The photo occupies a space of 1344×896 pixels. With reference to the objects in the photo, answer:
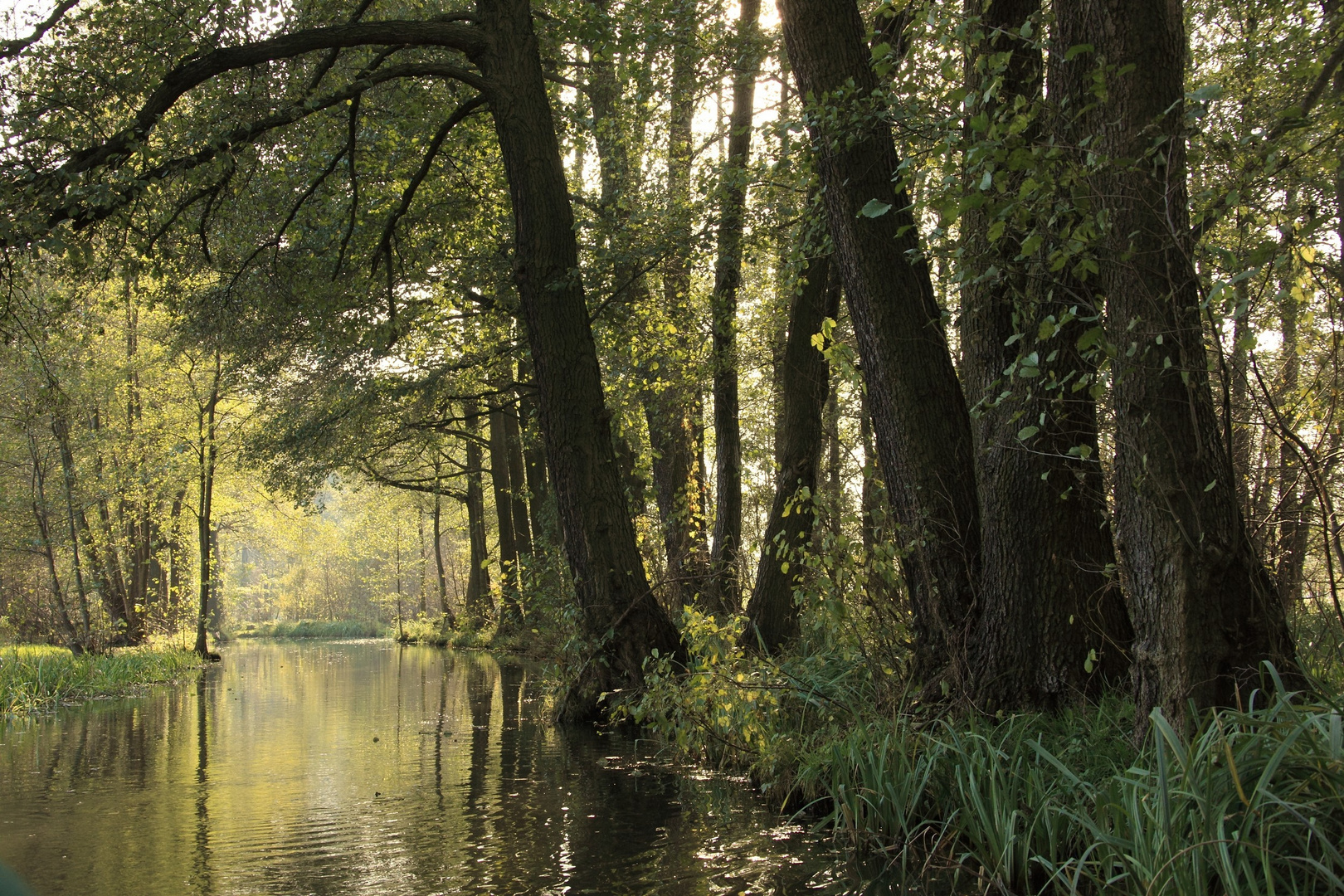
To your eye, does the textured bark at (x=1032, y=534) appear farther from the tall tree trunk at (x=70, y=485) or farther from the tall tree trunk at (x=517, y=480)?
the tall tree trunk at (x=70, y=485)

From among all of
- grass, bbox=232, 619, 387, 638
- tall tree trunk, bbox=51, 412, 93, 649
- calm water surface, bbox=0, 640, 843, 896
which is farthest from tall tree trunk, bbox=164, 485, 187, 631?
grass, bbox=232, 619, 387, 638

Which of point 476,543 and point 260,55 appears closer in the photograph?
point 260,55

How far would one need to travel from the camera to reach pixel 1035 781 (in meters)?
4.23

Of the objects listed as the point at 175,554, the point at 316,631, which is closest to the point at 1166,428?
the point at 175,554

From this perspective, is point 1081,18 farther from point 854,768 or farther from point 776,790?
point 776,790

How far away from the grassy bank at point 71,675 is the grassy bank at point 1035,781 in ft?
34.4

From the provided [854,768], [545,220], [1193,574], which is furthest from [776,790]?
[545,220]

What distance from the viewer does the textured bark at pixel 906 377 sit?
5.79m

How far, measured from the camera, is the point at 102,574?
21.5m

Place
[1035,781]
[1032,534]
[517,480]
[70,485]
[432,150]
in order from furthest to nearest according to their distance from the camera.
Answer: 1. [517,480]
2. [70,485]
3. [432,150]
4. [1032,534]
5. [1035,781]

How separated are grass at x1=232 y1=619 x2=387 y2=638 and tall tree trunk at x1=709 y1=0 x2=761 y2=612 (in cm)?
4045

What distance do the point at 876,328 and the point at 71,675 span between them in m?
14.0

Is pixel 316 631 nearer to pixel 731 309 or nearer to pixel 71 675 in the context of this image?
pixel 71 675

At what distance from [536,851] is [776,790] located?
5.37 feet
